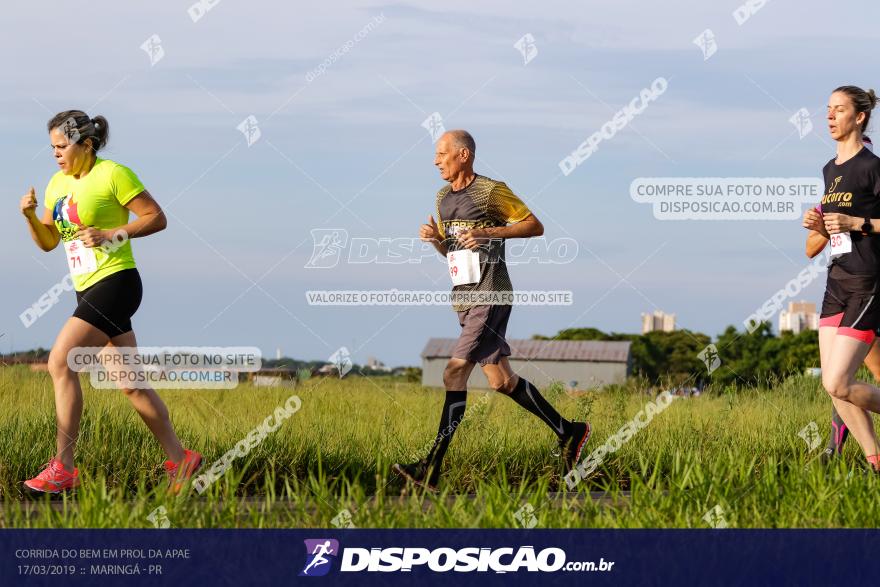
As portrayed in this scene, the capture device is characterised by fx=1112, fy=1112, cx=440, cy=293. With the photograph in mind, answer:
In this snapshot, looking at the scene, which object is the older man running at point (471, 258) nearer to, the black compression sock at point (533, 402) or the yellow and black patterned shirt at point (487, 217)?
A: the yellow and black patterned shirt at point (487, 217)

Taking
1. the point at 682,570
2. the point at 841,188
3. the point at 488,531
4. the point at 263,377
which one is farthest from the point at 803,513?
the point at 263,377

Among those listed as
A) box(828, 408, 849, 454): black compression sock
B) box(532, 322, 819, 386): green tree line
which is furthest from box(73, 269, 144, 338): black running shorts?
box(532, 322, 819, 386): green tree line

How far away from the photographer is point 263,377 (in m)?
10.9

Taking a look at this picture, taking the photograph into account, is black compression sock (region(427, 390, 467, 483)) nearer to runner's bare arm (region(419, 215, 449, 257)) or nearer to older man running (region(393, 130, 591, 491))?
older man running (region(393, 130, 591, 491))

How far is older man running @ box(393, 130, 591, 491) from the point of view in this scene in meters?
6.87

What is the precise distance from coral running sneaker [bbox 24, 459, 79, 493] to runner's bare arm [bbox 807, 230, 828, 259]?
4676 millimetres

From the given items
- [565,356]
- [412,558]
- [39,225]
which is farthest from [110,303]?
[565,356]

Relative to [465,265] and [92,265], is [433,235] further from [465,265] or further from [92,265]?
[92,265]

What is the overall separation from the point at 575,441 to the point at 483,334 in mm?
1081

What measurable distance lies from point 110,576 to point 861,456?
18.1 feet

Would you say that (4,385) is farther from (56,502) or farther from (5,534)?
(5,534)

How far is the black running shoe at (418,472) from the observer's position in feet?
22.0

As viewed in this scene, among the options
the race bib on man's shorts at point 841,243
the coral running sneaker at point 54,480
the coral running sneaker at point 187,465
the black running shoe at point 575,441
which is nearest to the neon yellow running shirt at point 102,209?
the coral running sneaker at point 54,480

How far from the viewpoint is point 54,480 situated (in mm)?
6371
